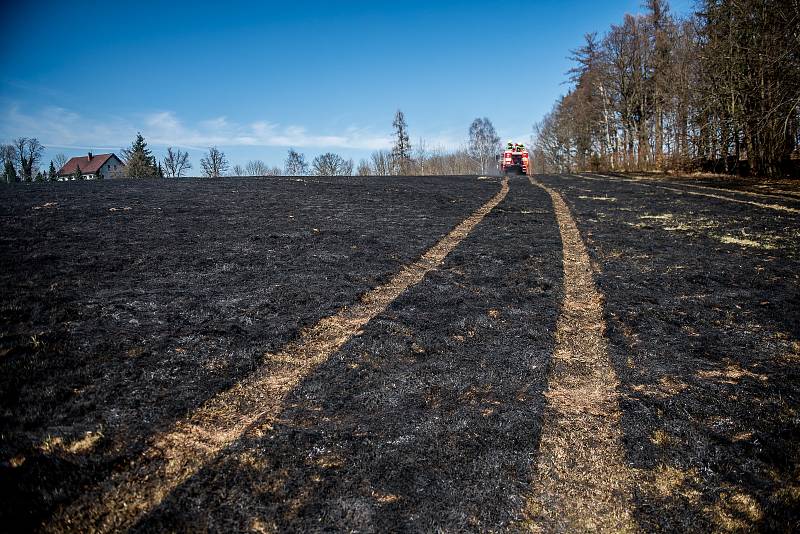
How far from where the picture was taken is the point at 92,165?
80.8 metres

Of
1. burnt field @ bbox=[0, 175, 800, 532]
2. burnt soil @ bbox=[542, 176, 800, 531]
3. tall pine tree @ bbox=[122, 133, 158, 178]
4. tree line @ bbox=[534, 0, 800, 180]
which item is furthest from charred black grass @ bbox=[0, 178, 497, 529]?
tall pine tree @ bbox=[122, 133, 158, 178]

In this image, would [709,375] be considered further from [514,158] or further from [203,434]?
[514,158]

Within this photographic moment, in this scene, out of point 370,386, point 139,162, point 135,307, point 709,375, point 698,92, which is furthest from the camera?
point 139,162

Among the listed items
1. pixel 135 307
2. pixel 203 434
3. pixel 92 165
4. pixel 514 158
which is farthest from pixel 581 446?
pixel 92 165

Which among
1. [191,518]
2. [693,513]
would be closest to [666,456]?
[693,513]

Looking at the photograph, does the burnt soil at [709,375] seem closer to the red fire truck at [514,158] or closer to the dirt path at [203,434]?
the dirt path at [203,434]

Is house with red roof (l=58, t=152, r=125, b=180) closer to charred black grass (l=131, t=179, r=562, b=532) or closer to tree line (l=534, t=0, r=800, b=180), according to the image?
tree line (l=534, t=0, r=800, b=180)

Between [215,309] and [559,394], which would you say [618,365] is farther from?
[215,309]

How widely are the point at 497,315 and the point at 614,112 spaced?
36921 millimetres

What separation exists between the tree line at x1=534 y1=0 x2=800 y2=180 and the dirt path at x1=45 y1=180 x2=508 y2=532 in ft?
50.4

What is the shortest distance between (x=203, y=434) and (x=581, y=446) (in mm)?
1767

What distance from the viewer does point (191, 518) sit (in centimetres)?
140

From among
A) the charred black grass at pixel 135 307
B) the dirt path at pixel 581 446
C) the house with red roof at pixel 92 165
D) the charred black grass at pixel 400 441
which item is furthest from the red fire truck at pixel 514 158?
the house with red roof at pixel 92 165

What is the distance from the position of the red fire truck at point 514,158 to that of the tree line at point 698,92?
8173 mm
